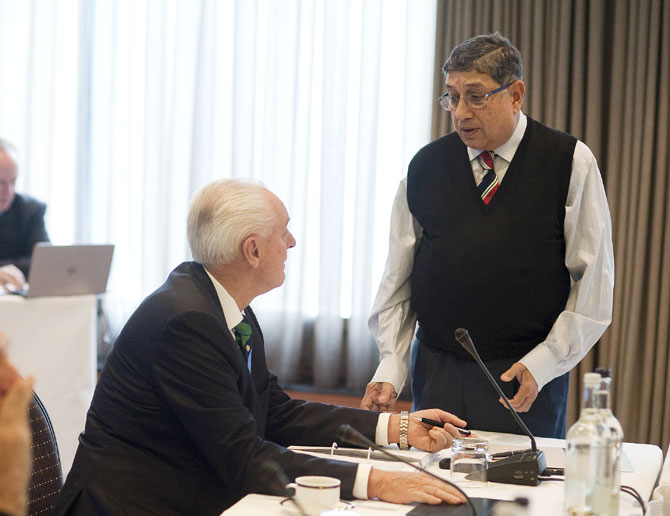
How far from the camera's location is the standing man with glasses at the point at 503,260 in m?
2.24

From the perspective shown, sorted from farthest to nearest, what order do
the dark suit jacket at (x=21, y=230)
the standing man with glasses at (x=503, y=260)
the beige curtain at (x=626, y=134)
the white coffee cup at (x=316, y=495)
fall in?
the dark suit jacket at (x=21, y=230), the beige curtain at (x=626, y=134), the standing man with glasses at (x=503, y=260), the white coffee cup at (x=316, y=495)

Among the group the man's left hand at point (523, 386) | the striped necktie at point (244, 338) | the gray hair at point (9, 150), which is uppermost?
the gray hair at point (9, 150)

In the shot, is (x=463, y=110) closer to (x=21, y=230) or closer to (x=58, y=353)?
(x=58, y=353)

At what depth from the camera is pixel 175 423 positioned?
1.75 m

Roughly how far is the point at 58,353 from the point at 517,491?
2607 mm

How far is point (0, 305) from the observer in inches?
144

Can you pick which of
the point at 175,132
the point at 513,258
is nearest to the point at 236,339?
the point at 513,258

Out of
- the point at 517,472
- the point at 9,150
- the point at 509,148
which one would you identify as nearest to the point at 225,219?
the point at 517,472

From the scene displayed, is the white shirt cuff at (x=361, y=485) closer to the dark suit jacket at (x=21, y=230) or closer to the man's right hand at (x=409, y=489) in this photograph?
the man's right hand at (x=409, y=489)

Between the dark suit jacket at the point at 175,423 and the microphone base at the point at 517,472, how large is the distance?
31cm

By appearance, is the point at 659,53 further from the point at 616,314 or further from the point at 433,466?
the point at 433,466

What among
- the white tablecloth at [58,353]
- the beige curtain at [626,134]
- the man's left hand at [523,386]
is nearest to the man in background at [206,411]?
the man's left hand at [523,386]

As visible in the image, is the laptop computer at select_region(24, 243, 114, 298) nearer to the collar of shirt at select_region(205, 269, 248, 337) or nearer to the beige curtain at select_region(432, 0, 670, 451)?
the collar of shirt at select_region(205, 269, 248, 337)

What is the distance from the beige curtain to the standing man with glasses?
192 cm
